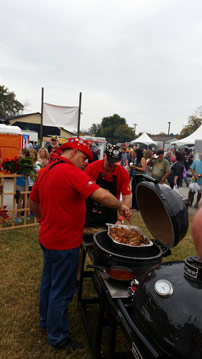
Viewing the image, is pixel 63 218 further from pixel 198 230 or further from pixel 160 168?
pixel 160 168

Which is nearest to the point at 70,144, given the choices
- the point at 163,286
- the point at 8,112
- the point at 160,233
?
the point at 160,233

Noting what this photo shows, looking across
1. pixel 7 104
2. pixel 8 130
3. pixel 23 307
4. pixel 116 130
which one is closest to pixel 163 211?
pixel 23 307

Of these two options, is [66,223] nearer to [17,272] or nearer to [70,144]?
[70,144]

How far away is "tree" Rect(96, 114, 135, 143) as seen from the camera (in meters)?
75.6

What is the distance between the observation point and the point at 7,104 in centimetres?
4975

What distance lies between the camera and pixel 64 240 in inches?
86.5

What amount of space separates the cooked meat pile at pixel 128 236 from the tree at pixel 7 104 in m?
49.8

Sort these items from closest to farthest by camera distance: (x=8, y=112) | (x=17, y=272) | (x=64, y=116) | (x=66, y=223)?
(x=66, y=223) < (x=17, y=272) < (x=64, y=116) < (x=8, y=112)

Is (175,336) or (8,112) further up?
(8,112)

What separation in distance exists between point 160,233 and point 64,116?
21.5 feet

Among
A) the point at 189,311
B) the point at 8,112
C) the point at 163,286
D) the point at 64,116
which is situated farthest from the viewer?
the point at 8,112

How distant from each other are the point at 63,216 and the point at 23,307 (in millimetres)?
1635

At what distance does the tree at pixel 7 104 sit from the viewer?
158ft

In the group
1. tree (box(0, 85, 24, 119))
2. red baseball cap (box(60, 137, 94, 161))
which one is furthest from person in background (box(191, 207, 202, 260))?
tree (box(0, 85, 24, 119))
